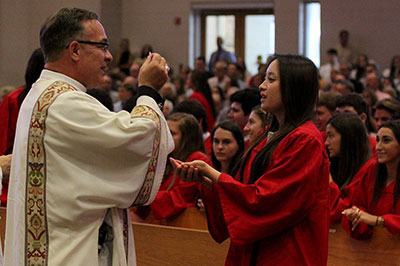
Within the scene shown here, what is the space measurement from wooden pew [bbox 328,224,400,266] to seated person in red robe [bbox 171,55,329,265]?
1.07 metres

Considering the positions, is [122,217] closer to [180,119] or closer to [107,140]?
A: [107,140]

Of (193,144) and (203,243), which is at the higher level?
(193,144)

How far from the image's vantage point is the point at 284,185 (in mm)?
2615

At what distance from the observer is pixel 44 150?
2572mm

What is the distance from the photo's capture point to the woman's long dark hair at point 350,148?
4758mm

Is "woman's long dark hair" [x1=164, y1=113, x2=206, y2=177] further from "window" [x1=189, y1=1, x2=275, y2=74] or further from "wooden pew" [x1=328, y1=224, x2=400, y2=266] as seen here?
"window" [x1=189, y1=1, x2=275, y2=74]

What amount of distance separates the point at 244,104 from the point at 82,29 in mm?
3527

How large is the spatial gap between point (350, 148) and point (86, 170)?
8.93 feet

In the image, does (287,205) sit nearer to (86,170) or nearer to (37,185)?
(86,170)

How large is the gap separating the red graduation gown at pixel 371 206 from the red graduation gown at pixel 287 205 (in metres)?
1.06

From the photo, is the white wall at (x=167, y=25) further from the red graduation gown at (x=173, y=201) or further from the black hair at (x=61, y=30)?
the black hair at (x=61, y=30)

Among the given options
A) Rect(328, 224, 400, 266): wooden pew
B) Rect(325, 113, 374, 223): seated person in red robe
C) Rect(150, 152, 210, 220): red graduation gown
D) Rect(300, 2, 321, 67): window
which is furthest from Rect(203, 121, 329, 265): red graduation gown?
Rect(300, 2, 321, 67): window

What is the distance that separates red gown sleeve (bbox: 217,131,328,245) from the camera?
262 centimetres

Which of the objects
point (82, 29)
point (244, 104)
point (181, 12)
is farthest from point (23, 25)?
point (181, 12)
